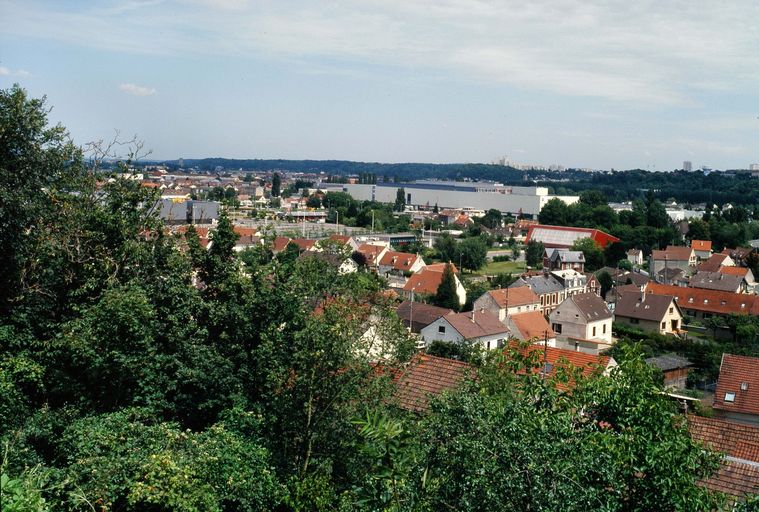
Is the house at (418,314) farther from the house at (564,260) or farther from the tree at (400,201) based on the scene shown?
the tree at (400,201)

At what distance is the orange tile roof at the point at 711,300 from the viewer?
2933 centimetres

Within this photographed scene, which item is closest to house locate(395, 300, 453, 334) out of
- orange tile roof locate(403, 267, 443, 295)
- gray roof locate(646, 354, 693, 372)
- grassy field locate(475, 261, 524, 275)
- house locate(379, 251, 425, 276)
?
gray roof locate(646, 354, 693, 372)

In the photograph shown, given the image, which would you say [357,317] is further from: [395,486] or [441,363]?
[395,486]

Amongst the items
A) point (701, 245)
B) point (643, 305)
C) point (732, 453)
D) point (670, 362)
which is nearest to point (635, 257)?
point (701, 245)

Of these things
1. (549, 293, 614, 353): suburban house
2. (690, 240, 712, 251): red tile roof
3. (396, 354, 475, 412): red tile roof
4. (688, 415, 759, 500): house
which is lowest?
(549, 293, 614, 353): suburban house

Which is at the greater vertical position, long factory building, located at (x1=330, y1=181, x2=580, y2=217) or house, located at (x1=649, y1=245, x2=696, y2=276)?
long factory building, located at (x1=330, y1=181, x2=580, y2=217)

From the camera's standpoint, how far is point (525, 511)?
163 inches

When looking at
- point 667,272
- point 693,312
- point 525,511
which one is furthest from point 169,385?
point 667,272

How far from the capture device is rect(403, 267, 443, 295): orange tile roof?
104ft

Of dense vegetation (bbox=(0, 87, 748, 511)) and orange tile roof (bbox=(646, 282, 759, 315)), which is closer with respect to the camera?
dense vegetation (bbox=(0, 87, 748, 511))

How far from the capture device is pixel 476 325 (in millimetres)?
21734

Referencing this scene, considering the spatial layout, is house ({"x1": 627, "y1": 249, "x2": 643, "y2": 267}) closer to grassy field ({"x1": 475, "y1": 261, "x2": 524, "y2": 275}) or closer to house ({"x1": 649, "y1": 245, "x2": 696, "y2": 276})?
house ({"x1": 649, "y1": 245, "x2": 696, "y2": 276})

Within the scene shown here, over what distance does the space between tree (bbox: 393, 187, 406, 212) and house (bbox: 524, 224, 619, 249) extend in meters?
31.4

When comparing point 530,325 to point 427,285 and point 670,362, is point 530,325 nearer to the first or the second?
point 670,362
